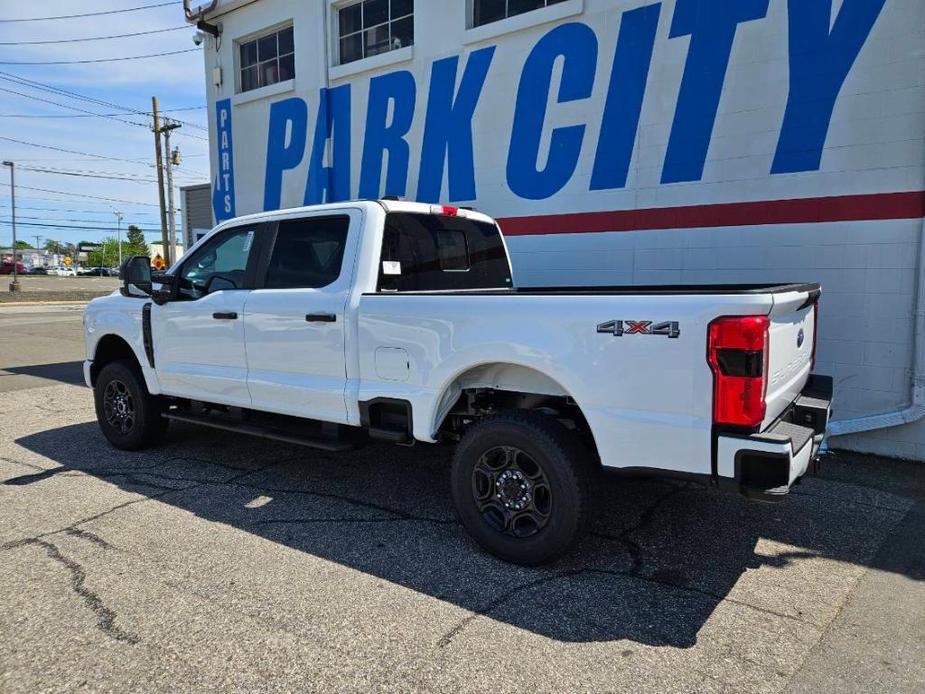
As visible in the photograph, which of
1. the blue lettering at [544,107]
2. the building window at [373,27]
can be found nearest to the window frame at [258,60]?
the building window at [373,27]

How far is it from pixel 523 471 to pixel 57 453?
459 centimetres

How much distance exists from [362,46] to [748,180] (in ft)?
20.5

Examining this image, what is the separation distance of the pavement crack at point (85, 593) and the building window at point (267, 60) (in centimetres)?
894

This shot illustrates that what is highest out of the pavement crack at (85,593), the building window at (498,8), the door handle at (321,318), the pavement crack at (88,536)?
the building window at (498,8)

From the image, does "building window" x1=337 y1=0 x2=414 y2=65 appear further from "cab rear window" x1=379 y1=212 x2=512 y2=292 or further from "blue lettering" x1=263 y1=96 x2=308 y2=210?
"cab rear window" x1=379 y1=212 x2=512 y2=292

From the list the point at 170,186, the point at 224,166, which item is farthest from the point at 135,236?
the point at 224,166

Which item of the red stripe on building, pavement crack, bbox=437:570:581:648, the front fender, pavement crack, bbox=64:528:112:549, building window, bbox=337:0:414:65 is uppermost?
building window, bbox=337:0:414:65

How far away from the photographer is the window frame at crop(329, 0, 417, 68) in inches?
355

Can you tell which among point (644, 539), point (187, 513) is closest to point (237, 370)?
point (187, 513)

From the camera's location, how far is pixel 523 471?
3684mm

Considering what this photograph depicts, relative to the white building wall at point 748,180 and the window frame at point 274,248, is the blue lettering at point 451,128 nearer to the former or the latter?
the white building wall at point 748,180

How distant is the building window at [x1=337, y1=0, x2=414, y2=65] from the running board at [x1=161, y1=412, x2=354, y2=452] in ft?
20.6

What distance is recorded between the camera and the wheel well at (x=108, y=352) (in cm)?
618

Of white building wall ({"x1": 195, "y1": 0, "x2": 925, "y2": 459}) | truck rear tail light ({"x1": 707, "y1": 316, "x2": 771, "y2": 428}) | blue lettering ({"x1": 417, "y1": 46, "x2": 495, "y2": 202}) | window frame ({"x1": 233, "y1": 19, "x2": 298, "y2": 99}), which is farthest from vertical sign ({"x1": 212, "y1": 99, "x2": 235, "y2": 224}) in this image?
truck rear tail light ({"x1": 707, "y1": 316, "x2": 771, "y2": 428})
